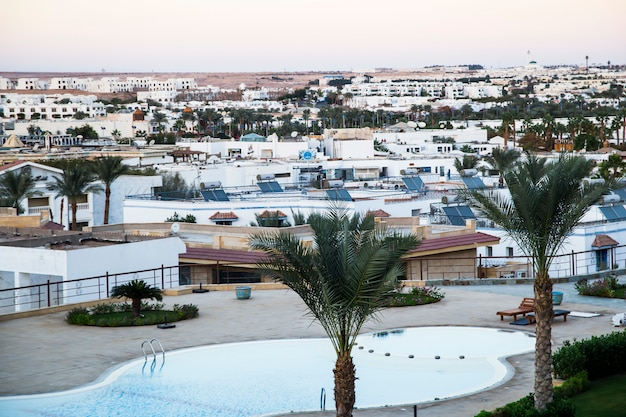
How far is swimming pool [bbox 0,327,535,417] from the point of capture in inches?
586

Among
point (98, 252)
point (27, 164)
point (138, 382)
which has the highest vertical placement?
point (27, 164)

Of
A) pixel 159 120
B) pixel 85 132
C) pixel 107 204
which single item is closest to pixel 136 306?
pixel 107 204

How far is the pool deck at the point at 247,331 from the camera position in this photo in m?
15.4

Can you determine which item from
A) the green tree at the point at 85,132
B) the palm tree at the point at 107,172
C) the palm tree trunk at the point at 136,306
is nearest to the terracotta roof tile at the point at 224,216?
the palm tree at the point at 107,172

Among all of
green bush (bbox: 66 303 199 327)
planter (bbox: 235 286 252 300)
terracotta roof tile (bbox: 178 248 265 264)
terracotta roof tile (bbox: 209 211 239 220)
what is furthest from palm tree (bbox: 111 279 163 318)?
terracotta roof tile (bbox: 209 211 239 220)

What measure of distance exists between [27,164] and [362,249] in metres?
41.8

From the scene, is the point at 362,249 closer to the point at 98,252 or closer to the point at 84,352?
the point at 84,352

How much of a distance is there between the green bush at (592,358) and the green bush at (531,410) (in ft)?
5.42

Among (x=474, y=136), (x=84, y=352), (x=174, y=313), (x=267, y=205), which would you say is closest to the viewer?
(x=84, y=352)

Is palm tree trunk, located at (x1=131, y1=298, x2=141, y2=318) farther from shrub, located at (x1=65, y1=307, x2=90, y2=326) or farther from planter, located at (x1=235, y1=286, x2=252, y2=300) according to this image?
planter, located at (x1=235, y1=286, x2=252, y2=300)

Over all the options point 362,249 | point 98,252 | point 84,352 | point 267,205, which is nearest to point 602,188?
point 362,249

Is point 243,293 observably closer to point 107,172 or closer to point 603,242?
point 603,242

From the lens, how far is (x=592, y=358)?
14836mm

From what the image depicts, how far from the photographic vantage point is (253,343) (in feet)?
61.8
